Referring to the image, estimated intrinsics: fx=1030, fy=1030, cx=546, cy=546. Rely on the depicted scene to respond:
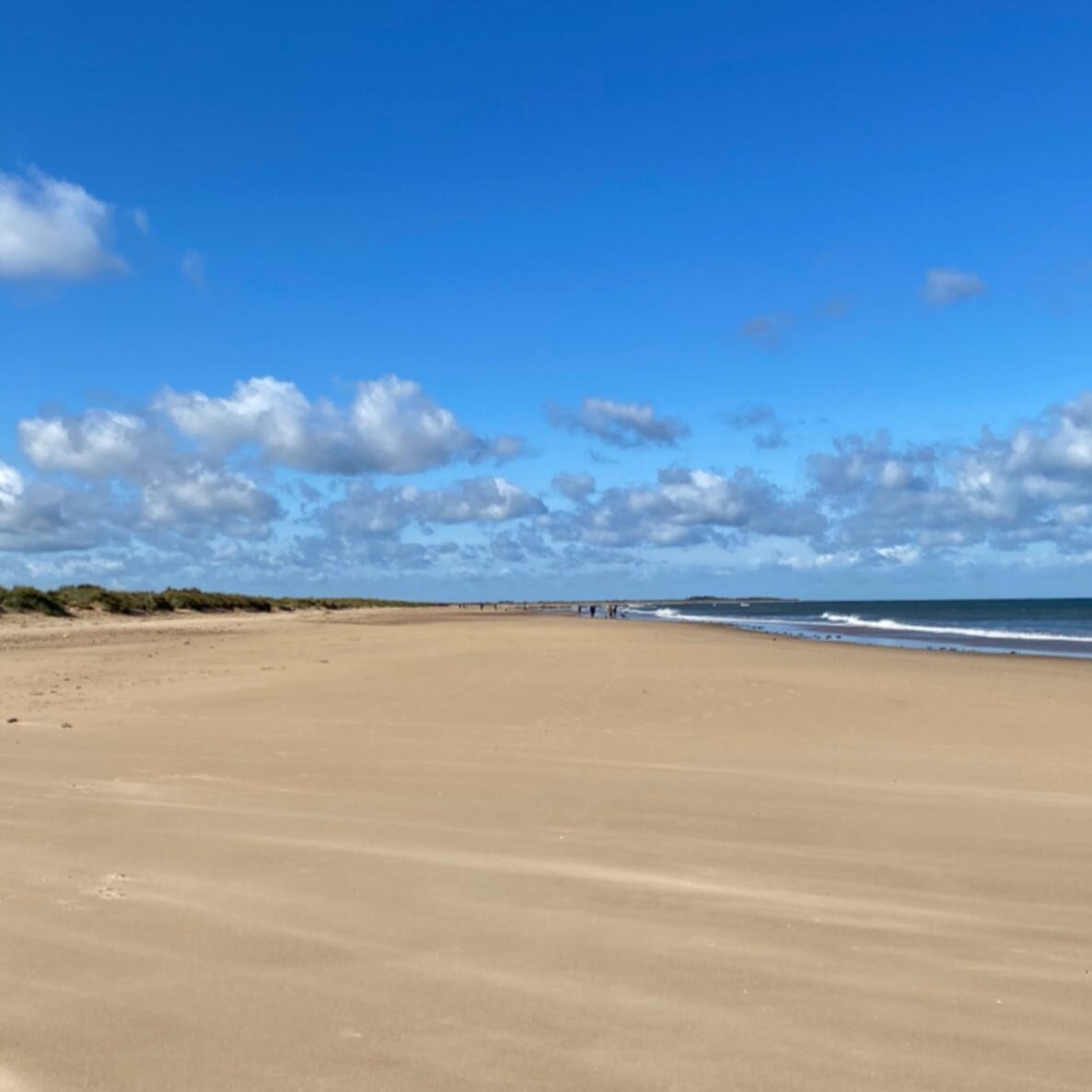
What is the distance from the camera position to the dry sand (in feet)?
12.2

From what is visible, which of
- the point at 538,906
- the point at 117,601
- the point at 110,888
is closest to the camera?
the point at 538,906

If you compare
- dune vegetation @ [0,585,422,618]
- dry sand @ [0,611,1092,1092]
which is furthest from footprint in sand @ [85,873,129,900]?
dune vegetation @ [0,585,422,618]

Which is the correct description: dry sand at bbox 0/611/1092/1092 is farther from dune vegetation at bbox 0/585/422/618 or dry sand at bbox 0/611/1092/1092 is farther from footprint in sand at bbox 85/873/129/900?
dune vegetation at bbox 0/585/422/618

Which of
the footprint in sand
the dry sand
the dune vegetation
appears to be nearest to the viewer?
the dry sand

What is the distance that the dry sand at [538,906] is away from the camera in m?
3.72

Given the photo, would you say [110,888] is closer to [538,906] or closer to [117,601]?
[538,906]

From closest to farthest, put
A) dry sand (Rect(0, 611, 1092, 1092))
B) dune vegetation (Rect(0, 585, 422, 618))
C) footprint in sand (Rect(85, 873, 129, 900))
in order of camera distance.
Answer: dry sand (Rect(0, 611, 1092, 1092)) < footprint in sand (Rect(85, 873, 129, 900)) < dune vegetation (Rect(0, 585, 422, 618))

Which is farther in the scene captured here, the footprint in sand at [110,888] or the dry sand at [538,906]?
the footprint in sand at [110,888]

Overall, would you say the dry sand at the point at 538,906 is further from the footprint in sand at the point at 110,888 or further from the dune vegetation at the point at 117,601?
the dune vegetation at the point at 117,601

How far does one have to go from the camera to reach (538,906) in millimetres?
5445

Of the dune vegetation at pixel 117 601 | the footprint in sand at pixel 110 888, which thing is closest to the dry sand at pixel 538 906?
the footprint in sand at pixel 110 888

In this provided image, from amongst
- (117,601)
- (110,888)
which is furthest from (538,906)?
(117,601)

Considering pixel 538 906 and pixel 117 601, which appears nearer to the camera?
pixel 538 906

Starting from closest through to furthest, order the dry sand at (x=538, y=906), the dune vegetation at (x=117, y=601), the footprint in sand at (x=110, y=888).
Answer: the dry sand at (x=538, y=906) < the footprint in sand at (x=110, y=888) < the dune vegetation at (x=117, y=601)
